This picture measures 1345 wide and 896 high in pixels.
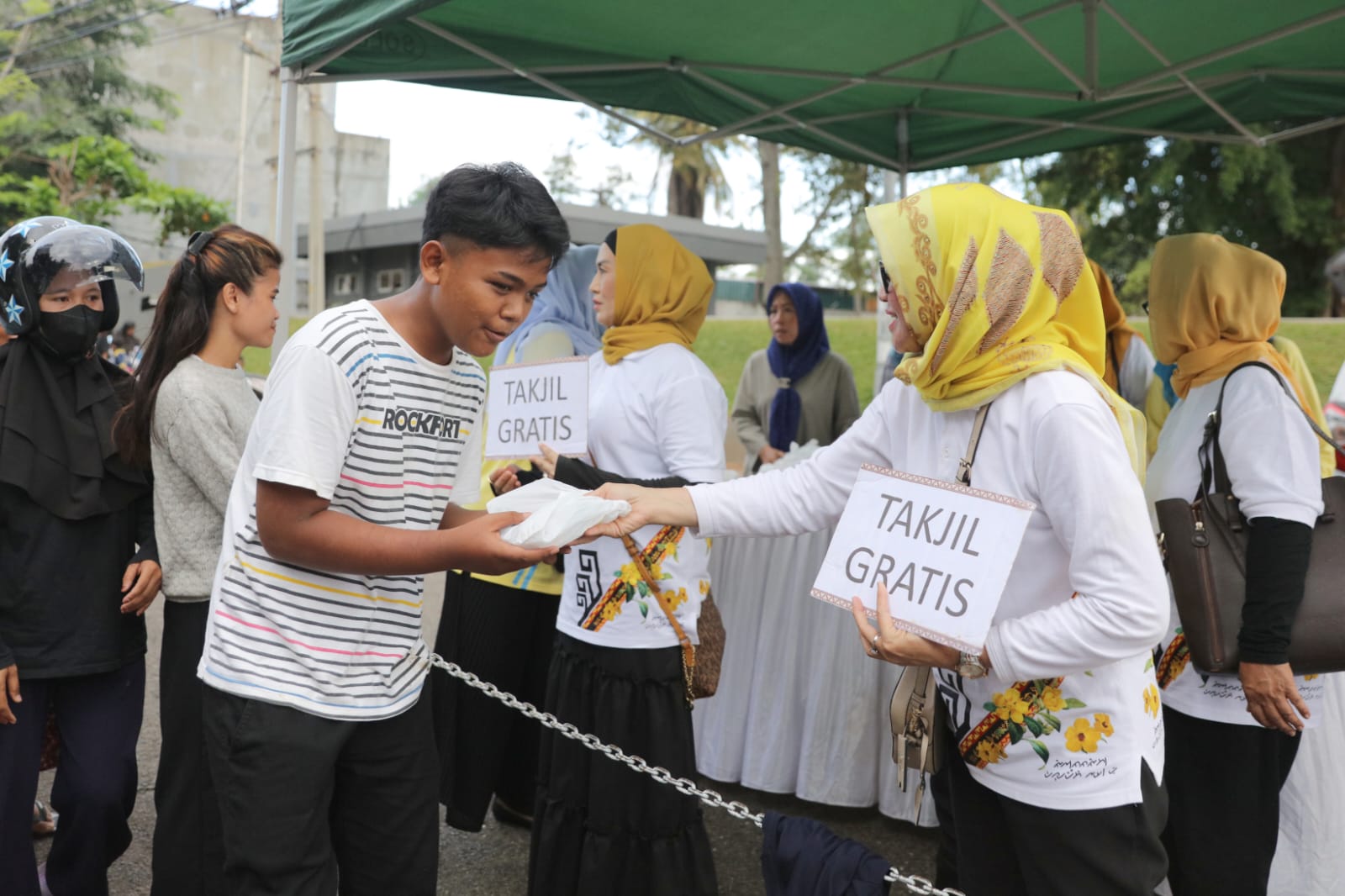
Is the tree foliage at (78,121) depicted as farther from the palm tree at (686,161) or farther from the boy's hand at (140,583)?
the boy's hand at (140,583)

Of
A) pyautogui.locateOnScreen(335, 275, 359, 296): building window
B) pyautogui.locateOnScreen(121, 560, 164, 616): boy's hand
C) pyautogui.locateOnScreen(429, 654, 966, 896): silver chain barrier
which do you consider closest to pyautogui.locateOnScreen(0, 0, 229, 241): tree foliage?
pyautogui.locateOnScreen(335, 275, 359, 296): building window

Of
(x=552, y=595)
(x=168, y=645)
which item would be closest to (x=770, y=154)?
(x=552, y=595)

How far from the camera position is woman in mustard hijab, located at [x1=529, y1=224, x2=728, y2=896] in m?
3.01

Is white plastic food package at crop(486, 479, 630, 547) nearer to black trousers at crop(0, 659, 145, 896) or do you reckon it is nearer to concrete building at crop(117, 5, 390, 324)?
black trousers at crop(0, 659, 145, 896)

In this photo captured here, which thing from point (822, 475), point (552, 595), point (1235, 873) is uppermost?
point (822, 475)

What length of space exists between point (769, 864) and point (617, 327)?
1.75 meters

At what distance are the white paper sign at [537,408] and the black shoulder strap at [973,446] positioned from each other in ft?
4.61

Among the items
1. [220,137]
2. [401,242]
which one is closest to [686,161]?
[401,242]

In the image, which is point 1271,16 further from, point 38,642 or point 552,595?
point 38,642

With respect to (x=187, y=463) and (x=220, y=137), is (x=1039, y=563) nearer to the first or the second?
(x=187, y=463)

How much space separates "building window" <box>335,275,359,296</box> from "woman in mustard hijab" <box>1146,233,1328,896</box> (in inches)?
1006

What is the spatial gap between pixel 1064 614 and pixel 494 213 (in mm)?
1188

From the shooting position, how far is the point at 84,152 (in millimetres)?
20625

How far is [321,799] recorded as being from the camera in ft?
6.45
